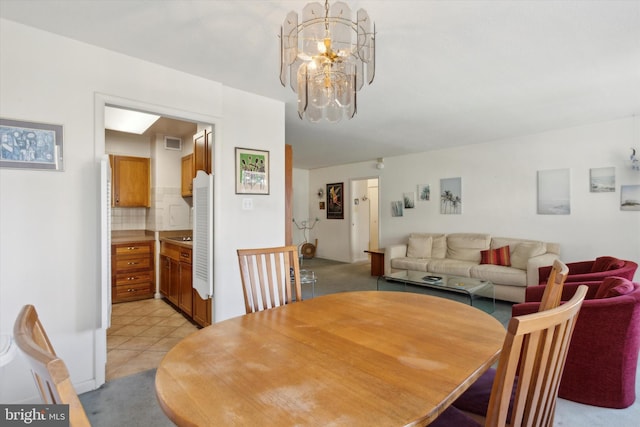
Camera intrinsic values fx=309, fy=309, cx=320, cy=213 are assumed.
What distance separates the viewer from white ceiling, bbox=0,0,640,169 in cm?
182

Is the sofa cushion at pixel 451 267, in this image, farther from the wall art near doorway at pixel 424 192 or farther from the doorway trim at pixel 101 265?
the doorway trim at pixel 101 265

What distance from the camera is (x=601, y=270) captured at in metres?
2.99

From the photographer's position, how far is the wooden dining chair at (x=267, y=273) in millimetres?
1794

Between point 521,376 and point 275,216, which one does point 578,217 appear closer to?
point 275,216

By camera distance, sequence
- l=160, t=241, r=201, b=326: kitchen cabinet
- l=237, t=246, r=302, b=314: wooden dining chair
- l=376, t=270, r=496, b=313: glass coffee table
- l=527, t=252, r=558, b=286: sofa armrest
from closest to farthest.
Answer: l=237, t=246, r=302, b=314: wooden dining chair < l=160, t=241, r=201, b=326: kitchen cabinet < l=376, t=270, r=496, b=313: glass coffee table < l=527, t=252, r=558, b=286: sofa armrest

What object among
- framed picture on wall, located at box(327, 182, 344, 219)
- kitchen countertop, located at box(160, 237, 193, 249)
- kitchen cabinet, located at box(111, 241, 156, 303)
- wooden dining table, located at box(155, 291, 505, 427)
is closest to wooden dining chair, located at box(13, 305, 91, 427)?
wooden dining table, located at box(155, 291, 505, 427)

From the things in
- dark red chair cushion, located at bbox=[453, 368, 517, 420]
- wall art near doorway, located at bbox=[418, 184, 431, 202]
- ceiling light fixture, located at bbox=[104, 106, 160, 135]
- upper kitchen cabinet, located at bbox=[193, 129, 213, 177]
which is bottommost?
dark red chair cushion, located at bbox=[453, 368, 517, 420]

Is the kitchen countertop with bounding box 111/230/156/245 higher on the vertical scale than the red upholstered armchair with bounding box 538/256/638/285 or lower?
higher

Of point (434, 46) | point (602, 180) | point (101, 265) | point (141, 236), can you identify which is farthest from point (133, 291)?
point (602, 180)

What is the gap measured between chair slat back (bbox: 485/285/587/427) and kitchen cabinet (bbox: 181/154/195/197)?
4.29m

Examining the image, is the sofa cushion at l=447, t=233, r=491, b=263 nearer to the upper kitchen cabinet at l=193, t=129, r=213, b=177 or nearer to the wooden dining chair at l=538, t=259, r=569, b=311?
the wooden dining chair at l=538, t=259, r=569, b=311

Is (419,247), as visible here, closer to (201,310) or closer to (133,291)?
(201,310)

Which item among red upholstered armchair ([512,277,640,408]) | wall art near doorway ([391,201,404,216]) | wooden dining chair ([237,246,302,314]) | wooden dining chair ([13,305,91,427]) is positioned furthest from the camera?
wall art near doorway ([391,201,404,216])

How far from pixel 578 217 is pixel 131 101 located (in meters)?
5.52
